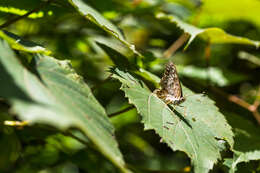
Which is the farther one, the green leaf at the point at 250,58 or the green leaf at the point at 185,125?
the green leaf at the point at 250,58

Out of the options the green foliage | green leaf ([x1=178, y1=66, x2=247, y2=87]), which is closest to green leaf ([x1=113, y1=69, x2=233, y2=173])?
the green foliage

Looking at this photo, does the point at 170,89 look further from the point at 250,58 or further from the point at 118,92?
the point at 250,58

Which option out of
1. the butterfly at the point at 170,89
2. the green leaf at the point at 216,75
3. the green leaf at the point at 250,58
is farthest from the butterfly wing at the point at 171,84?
the green leaf at the point at 250,58

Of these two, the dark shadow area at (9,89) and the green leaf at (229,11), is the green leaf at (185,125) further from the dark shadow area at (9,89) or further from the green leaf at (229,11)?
the green leaf at (229,11)

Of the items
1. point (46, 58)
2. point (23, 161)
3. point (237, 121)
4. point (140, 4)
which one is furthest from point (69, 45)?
point (46, 58)

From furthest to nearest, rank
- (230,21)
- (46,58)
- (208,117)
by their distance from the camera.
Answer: (230,21) < (208,117) < (46,58)

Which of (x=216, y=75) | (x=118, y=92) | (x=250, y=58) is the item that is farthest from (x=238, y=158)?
(x=250, y=58)

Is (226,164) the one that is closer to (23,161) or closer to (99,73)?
(23,161)

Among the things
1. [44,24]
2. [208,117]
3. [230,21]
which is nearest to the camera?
A: [208,117]
